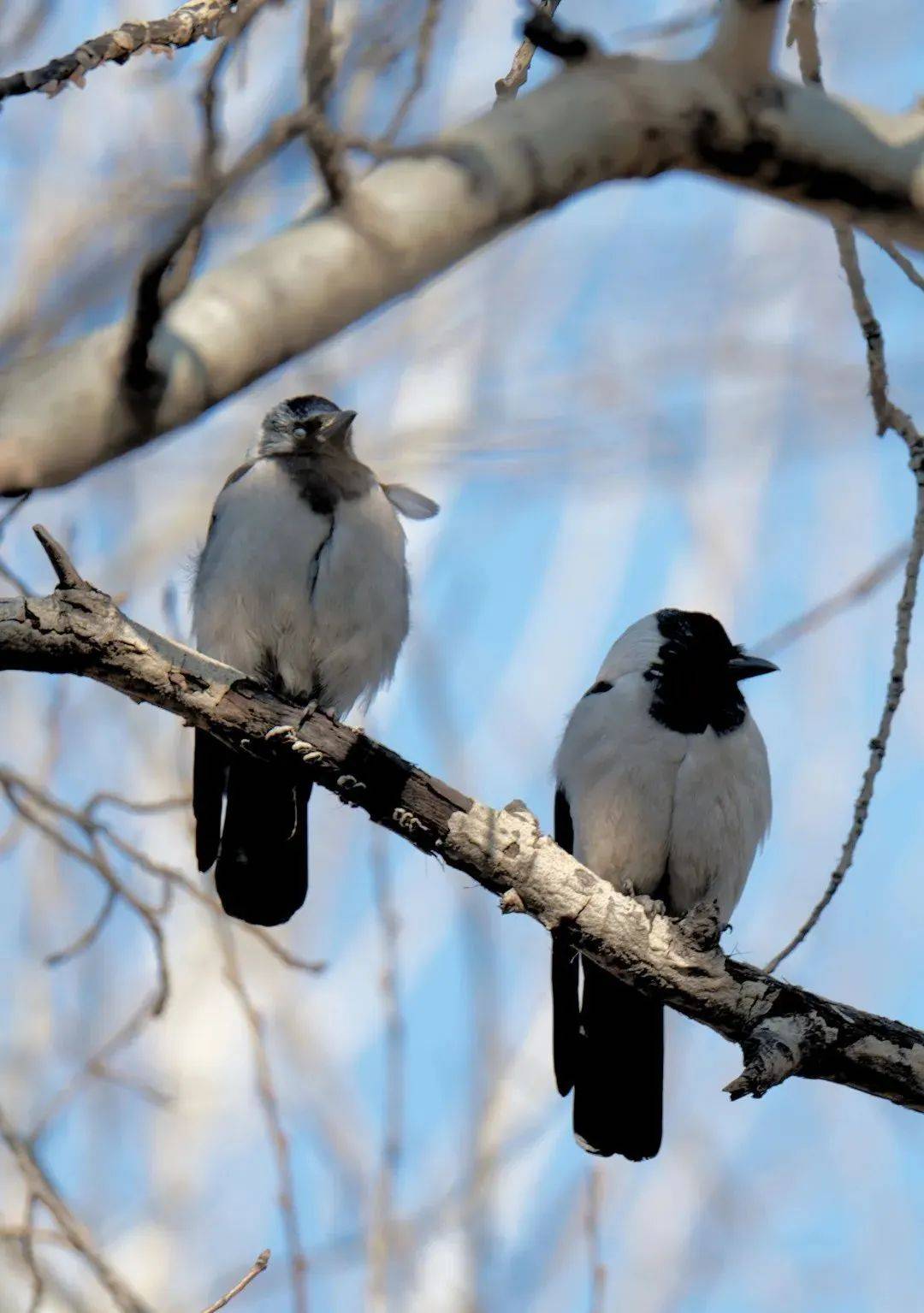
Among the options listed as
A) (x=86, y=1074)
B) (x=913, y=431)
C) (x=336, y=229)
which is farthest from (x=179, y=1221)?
(x=336, y=229)

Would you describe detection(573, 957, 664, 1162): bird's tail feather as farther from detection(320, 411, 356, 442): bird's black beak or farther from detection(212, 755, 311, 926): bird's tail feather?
detection(320, 411, 356, 442): bird's black beak

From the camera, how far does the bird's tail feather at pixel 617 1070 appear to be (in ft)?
16.4

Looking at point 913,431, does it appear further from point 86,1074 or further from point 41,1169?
point 86,1074

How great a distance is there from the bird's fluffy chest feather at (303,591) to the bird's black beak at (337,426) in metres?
0.25

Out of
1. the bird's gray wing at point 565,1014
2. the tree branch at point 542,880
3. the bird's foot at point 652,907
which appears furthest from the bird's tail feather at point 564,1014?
the tree branch at point 542,880

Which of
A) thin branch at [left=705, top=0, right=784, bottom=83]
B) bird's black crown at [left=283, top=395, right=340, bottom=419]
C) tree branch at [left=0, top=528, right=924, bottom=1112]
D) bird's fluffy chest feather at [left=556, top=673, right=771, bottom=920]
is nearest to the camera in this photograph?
thin branch at [left=705, top=0, right=784, bottom=83]

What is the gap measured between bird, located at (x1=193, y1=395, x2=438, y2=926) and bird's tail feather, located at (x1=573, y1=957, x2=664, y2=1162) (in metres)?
1.03

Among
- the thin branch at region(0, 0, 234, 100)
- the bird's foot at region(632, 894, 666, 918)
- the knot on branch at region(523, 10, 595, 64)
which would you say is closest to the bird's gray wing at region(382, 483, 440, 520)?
the bird's foot at region(632, 894, 666, 918)

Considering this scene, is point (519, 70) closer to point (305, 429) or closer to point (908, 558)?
point (908, 558)

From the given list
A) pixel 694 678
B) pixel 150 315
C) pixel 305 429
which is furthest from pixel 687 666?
pixel 150 315

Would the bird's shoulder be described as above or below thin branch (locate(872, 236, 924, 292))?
above

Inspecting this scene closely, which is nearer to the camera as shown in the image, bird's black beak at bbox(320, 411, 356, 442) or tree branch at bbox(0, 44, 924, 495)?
tree branch at bbox(0, 44, 924, 495)

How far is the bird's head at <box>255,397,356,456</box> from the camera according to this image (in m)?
5.52

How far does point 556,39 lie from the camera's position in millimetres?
1946
